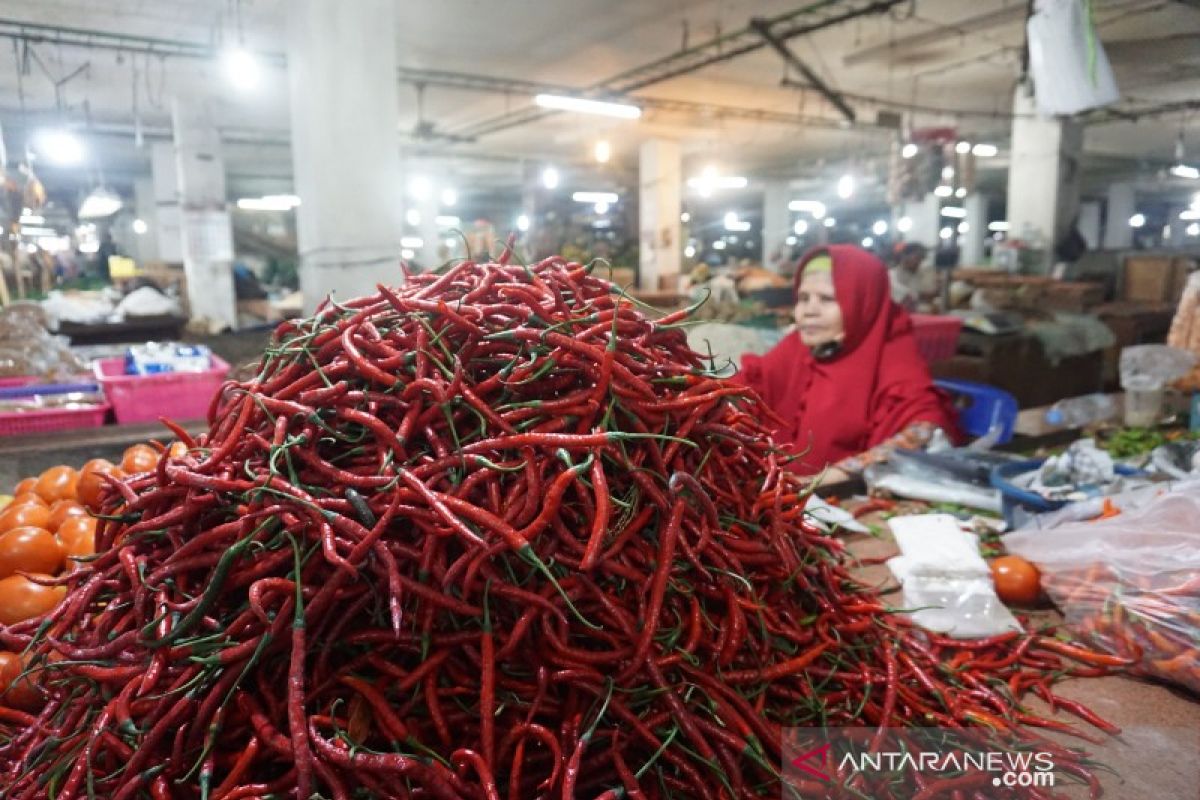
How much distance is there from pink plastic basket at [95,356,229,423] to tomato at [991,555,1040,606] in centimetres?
382

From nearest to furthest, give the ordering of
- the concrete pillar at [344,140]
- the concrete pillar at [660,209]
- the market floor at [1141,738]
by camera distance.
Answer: the market floor at [1141,738] < the concrete pillar at [344,140] < the concrete pillar at [660,209]

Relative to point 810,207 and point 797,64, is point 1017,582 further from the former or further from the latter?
point 810,207

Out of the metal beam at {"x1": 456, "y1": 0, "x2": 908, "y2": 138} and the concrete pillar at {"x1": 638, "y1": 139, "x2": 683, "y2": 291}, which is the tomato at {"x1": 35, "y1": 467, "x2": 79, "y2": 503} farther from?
the concrete pillar at {"x1": 638, "y1": 139, "x2": 683, "y2": 291}

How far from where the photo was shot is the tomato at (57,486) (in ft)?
7.93

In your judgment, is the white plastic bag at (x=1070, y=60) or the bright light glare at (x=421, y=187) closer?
the white plastic bag at (x=1070, y=60)

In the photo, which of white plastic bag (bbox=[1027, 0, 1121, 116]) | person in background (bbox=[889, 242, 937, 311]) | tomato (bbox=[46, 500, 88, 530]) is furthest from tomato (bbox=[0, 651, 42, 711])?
person in background (bbox=[889, 242, 937, 311])

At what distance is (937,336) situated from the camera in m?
7.29

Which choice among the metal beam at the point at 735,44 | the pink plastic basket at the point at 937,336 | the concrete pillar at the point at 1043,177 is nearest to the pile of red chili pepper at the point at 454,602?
the pink plastic basket at the point at 937,336

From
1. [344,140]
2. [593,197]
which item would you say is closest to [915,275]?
[344,140]

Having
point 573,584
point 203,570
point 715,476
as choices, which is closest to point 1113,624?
point 715,476

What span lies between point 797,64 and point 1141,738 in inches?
422

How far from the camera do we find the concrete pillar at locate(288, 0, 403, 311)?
19.6 feet

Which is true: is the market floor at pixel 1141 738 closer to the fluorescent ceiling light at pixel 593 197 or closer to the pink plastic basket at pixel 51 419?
the pink plastic basket at pixel 51 419

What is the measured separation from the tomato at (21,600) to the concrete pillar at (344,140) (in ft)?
14.5
